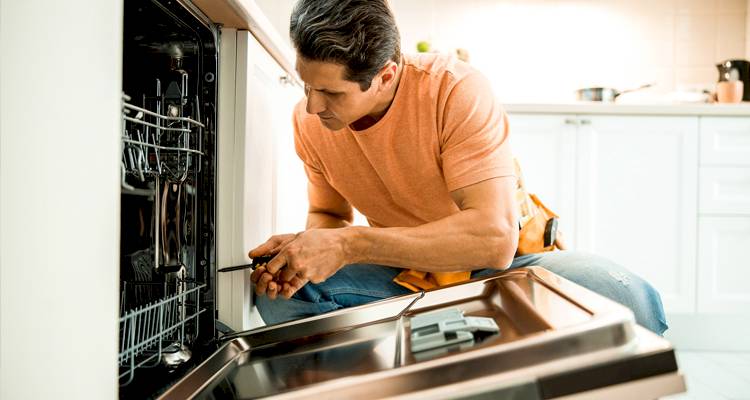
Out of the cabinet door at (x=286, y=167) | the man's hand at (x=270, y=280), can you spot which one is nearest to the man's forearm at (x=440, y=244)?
the man's hand at (x=270, y=280)

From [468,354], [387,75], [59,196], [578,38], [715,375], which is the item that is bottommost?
[715,375]

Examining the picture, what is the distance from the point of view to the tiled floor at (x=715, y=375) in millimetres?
1696

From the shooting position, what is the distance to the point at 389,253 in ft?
3.22

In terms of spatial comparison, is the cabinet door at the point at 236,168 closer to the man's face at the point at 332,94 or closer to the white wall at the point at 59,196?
the man's face at the point at 332,94

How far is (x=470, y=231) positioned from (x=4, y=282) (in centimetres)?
72

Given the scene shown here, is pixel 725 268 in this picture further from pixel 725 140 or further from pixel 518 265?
pixel 518 265

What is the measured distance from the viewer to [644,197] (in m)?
2.31

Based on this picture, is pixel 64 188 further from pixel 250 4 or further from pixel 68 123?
pixel 250 4

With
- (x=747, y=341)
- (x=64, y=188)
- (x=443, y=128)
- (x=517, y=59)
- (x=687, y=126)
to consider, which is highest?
(x=517, y=59)

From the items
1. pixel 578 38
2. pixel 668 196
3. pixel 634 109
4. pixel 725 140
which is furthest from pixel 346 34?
pixel 578 38

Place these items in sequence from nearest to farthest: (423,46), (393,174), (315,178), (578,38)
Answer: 1. (393,174)
2. (315,178)
3. (423,46)
4. (578,38)

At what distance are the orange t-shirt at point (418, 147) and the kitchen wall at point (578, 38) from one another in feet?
6.11

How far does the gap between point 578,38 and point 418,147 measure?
2.16 meters

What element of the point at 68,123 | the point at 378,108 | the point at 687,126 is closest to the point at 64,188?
the point at 68,123
